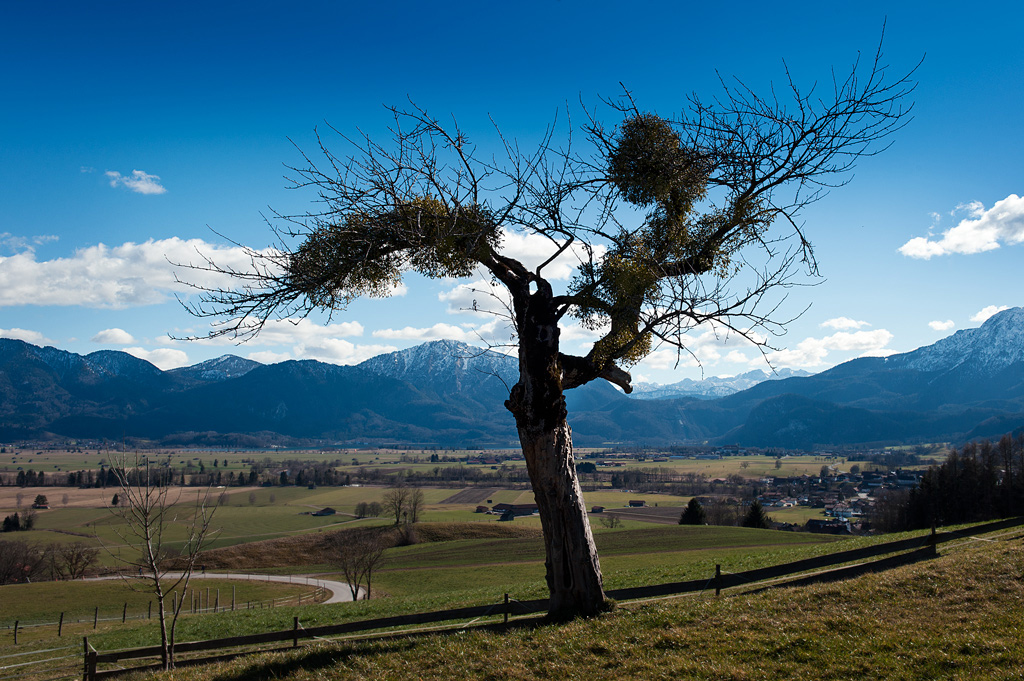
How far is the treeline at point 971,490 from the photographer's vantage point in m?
45.1

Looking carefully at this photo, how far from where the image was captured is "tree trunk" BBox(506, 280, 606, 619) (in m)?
8.38

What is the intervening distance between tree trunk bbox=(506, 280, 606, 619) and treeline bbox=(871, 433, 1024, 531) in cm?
4802

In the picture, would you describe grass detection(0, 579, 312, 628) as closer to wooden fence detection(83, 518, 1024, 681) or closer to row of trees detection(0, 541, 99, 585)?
row of trees detection(0, 541, 99, 585)

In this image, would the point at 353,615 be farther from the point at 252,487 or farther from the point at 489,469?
the point at 489,469

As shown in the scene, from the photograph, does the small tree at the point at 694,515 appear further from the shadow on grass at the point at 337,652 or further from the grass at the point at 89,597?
the shadow on grass at the point at 337,652

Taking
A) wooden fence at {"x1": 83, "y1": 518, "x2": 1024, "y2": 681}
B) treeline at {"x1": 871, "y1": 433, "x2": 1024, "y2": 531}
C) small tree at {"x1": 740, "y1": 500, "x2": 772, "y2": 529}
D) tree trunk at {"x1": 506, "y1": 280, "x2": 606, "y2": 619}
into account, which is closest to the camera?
tree trunk at {"x1": 506, "y1": 280, "x2": 606, "y2": 619}

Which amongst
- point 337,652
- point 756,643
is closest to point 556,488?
point 756,643

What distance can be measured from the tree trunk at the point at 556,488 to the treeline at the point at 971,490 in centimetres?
4802

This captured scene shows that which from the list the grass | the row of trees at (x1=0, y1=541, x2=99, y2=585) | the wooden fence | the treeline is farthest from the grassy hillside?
the row of trees at (x1=0, y1=541, x2=99, y2=585)

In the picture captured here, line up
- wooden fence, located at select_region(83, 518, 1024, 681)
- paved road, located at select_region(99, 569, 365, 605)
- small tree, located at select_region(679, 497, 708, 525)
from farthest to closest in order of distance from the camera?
small tree, located at select_region(679, 497, 708, 525) → paved road, located at select_region(99, 569, 365, 605) → wooden fence, located at select_region(83, 518, 1024, 681)

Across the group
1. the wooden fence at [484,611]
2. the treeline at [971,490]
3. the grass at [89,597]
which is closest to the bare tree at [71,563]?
the grass at [89,597]

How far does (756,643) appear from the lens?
713 centimetres

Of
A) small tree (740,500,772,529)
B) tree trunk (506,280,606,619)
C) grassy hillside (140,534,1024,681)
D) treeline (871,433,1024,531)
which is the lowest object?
small tree (740,500,772,529)

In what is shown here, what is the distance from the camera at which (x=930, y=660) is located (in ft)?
20.4
